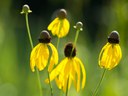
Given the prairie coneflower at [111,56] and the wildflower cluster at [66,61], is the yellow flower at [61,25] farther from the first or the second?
the prairie coneflower at [111,56]

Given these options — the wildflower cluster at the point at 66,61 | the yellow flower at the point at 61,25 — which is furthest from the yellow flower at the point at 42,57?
the yellow flower at the point at 61,25

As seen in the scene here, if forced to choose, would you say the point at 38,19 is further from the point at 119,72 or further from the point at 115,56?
the point at 115,56

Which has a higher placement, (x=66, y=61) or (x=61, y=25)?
(x=61, y=25)

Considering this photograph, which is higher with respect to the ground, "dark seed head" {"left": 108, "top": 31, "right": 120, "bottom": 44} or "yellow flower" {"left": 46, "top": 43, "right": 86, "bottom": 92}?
"dark seed head" {"left": 108, "top": 31, "right": 120, "bottom": 44}

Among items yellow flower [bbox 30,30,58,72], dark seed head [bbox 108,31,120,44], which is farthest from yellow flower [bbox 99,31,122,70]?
yellow flower [bbox 30,30,58,72]

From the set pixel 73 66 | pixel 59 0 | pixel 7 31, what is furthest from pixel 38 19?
pixel 73 66

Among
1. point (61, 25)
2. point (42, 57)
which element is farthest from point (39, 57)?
point (61, 25)

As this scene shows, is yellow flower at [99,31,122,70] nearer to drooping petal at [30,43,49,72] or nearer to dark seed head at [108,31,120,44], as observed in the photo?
dark seed head at [108,31,120,44]

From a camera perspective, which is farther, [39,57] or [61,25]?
[61,25]

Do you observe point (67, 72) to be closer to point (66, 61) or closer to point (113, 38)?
point (66, 61)

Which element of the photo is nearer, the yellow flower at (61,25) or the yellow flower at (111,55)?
the yellow flower at (111,55)

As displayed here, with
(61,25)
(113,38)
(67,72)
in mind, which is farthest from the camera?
(61,25)
